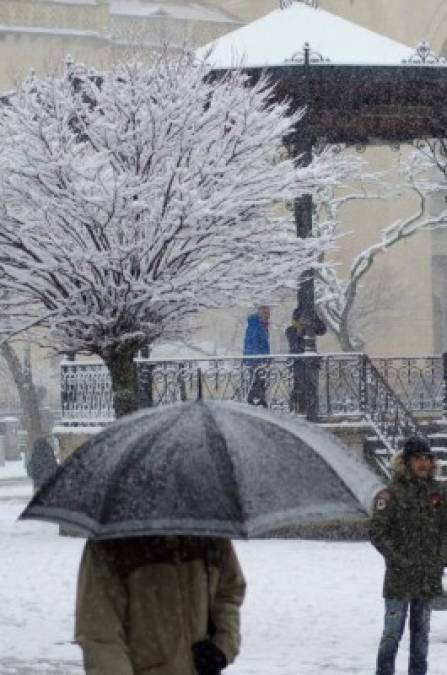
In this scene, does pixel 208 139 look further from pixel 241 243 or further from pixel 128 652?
pixel 128 652

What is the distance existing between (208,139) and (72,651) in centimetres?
668

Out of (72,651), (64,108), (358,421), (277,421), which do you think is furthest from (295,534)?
(277,421)

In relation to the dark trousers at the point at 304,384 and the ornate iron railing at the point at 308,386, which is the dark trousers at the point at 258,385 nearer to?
the ornate iron railing at the point at 308,386

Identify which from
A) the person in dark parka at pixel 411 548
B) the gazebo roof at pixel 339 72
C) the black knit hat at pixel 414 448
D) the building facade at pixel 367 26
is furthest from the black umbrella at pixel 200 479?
the building facade at pixel 367 26

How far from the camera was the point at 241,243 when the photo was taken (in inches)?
658

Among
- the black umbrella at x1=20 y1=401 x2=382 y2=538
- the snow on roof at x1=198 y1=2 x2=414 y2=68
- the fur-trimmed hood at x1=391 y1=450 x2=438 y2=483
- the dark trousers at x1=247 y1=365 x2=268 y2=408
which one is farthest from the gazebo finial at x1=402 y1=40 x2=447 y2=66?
the black umbrella at x1=20 y1=401 x2=382 y2=538

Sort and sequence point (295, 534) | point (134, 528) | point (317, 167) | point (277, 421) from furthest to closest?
point (295, 534)
point (317, 167)
point (277, 421)
point (134, 528)

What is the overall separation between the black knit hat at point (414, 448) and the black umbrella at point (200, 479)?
3682 mm

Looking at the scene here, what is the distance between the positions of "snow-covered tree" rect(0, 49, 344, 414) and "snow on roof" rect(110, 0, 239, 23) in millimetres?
47953

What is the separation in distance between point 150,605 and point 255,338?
15668 millimetres

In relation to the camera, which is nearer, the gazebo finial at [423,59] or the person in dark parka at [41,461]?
the gazebo finial at [423,59]

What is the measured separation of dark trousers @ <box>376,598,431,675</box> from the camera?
9820 millimetres

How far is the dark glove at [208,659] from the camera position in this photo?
5.46 metres

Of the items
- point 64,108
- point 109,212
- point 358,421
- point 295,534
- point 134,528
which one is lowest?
point 295,534
